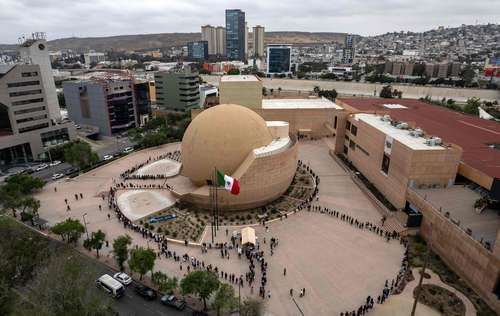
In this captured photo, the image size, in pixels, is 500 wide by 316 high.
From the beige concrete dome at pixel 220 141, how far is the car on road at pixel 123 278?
49.2 ft

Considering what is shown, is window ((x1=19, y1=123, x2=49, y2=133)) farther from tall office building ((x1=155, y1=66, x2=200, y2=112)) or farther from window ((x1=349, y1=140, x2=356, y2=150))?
window ((x1=349, y1=140, x2=356, y2=150))

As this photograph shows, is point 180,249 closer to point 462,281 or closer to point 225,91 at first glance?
point 462,281

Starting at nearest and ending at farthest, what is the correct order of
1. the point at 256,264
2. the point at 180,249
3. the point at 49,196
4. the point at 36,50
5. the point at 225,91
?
the point at 256,264, the point at 180,249, the point at 49,196, the point at 36,50, the point at 225,91

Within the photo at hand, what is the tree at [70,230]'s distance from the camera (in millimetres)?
30438

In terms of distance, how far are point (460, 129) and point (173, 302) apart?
51.4 m

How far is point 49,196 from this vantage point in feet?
140

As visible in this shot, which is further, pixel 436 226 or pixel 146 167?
pixel 146 167

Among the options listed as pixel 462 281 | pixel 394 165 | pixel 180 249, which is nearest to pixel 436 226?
pixel 462 281

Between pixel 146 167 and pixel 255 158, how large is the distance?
22276 millimetres

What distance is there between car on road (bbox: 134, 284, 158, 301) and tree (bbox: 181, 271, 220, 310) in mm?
3182

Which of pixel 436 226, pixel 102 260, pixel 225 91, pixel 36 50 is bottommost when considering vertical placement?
pixel 102 260

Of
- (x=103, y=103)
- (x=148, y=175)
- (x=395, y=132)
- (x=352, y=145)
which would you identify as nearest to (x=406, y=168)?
(x=395, y=132)

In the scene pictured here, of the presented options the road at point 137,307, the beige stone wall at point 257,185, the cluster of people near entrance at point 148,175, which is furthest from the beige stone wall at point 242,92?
the road at point 137,307

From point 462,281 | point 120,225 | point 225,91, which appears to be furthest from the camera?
point 225,91
